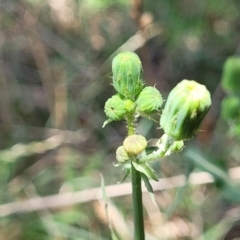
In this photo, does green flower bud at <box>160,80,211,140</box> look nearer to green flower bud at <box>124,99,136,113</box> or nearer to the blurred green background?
green flower bud at <box>124,99,136,113</box>

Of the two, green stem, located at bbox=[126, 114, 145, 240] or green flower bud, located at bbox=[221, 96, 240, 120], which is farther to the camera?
green flower bud, located at bbox=[221, 96, 240, 120]

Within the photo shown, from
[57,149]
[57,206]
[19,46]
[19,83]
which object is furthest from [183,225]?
[19,46]

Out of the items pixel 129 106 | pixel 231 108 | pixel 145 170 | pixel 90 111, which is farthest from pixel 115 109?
pixel 90 111

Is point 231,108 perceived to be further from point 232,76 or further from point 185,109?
point 185,109

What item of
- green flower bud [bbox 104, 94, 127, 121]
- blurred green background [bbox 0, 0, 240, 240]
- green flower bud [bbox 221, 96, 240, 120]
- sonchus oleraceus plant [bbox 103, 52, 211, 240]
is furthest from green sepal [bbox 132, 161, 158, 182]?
blurred green background [bbox 0, 0, 240, 240]

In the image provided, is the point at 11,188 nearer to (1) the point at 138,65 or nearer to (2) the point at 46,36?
(2) the point at 46,36

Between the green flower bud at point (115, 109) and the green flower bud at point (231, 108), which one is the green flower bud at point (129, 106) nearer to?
the green flower bud at point (115, 109)
